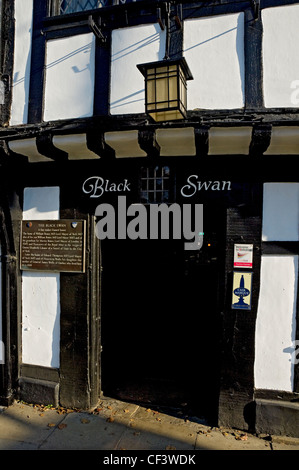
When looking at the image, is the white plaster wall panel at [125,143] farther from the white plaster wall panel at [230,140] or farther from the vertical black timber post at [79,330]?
the vertical black timber post at [79,330]

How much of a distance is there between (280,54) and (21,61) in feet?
11.3

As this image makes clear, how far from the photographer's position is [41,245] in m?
5.07

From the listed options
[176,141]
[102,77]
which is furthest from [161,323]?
[102,77]

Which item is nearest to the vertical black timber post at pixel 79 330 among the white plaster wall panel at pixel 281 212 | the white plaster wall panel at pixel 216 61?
the white plaster wall panel at pixel 216 61

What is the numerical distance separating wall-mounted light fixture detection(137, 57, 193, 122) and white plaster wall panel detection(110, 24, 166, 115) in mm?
613

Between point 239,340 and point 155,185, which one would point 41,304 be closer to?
point 155,185

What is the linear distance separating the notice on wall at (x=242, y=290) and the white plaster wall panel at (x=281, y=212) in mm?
521

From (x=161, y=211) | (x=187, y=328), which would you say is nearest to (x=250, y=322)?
(x=187, y=328)

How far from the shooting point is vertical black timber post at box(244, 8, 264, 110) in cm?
425

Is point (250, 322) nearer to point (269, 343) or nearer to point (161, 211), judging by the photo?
point (269, 343)

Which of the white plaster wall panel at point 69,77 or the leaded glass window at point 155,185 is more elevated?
the white plaster wall panel at point 69,77

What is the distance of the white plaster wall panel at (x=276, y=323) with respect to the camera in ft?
14.2

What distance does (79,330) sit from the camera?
16.2 feet

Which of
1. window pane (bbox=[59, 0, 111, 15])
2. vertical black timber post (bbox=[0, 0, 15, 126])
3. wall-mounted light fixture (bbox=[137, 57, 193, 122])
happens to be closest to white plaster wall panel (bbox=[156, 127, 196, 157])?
wall-mounted light fixture (bbox=[137, 57, 193, 122])
